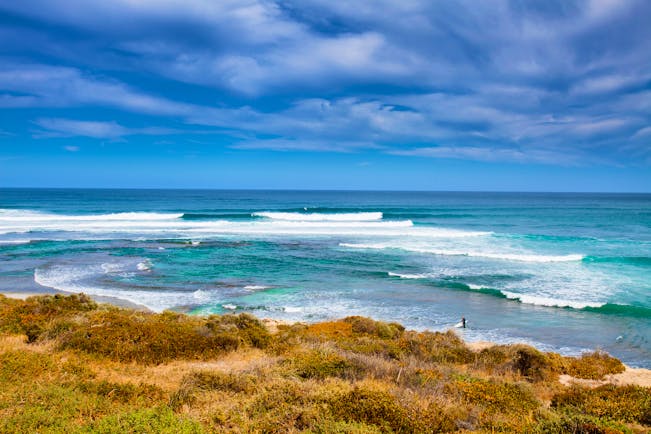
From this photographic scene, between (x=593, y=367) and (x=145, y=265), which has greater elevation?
(x=145, y=265)

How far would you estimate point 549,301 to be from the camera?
16.8 m

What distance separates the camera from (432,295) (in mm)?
17938

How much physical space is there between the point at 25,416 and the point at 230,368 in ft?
11.8

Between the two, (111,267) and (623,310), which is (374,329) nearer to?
(623,310)

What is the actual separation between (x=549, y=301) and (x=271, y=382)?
1449cm

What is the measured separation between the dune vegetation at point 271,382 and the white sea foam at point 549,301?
250 inches

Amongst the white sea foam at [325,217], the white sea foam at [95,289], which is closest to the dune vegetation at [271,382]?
the white sea foam at [95,289]

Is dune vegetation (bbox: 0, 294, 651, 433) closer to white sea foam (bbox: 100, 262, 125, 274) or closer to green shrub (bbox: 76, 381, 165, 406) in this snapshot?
green shrub (bbox: 76, 381, 165, 406)

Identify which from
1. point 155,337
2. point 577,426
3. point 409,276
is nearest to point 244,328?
point 155,337

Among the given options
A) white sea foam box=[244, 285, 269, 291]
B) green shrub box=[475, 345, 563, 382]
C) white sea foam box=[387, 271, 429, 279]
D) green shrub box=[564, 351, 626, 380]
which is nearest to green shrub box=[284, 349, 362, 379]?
green shrub box=[475, 345, 563, 382]

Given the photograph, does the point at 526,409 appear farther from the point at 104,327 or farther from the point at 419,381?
the point at 104,327

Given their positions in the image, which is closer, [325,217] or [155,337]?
[155,337]

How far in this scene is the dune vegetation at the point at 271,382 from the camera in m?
5.16

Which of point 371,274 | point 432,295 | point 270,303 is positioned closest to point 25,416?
point 270,303
